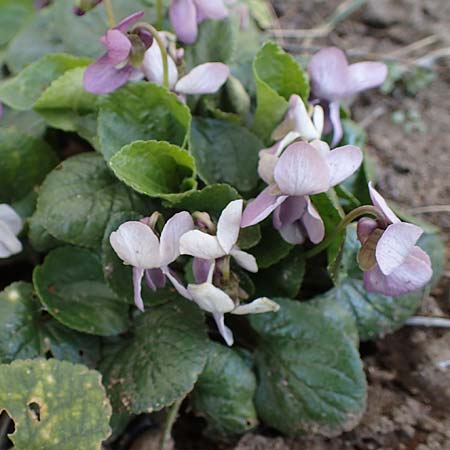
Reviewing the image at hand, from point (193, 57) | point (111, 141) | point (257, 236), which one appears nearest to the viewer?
point (257, 236)

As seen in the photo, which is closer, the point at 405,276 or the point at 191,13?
the point at 405,276

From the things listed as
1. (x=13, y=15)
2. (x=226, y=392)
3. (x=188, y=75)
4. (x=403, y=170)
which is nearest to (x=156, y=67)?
(x=188, y=75)

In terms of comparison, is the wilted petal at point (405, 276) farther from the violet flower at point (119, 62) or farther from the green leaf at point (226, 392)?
the violet flower at point (119, 62)

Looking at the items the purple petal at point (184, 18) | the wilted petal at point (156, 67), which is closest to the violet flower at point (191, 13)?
the purple petal at point (184, 18)

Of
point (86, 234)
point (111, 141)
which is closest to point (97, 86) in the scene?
point (111, 141)

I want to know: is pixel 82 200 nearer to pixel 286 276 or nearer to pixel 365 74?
pixel 286 276

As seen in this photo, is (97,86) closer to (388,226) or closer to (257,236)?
(257,236)
